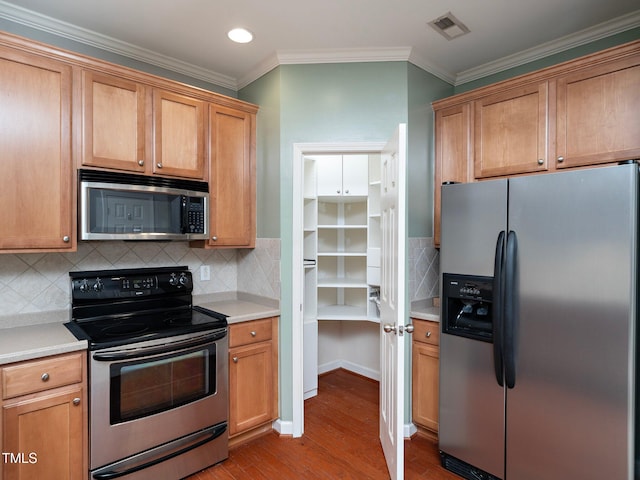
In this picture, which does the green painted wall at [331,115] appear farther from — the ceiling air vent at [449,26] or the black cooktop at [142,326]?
the black cooktop at [142,326]

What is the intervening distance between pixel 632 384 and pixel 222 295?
2.65 m

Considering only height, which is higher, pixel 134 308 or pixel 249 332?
pixel 134 308

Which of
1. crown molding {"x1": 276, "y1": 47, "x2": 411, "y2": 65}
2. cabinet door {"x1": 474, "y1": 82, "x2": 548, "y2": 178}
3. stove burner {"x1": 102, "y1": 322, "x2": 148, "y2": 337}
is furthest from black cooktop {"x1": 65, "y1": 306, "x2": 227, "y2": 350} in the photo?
cabinet door {"x1": 474, "y1": 82, "x2": 548, "y2": 178}

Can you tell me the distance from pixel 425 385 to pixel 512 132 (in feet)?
6.00

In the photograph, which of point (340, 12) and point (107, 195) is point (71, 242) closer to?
point (107, 195)

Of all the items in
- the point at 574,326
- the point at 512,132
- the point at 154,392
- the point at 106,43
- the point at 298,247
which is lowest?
the point at 154,392

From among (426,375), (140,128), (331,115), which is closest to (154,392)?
(140,128)

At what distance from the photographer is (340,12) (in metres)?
2.18

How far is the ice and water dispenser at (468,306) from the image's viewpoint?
2139 mm

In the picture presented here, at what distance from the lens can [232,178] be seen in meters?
2.79

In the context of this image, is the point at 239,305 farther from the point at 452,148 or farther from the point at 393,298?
the point at 452,148

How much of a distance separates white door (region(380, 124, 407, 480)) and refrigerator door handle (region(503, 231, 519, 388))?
56cm

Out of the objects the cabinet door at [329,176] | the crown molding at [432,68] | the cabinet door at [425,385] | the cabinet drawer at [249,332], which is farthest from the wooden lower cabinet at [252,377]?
the crown molding at [432,68]

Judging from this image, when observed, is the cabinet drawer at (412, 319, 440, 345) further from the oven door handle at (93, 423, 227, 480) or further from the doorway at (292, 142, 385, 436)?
the oven door handle at (93, 423, 227, 480)
